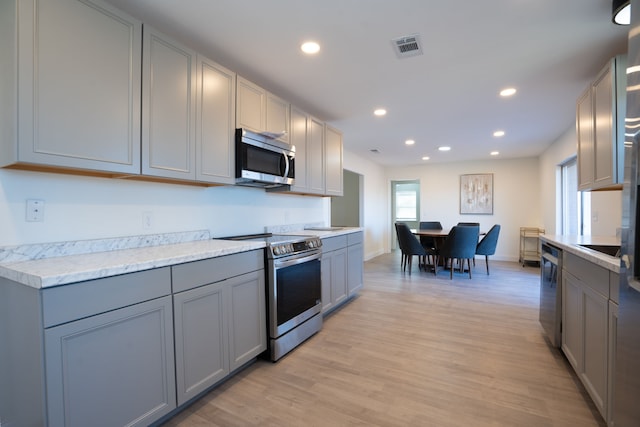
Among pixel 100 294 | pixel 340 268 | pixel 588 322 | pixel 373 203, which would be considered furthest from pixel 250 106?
pixel 373 203

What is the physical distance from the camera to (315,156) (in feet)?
11.7

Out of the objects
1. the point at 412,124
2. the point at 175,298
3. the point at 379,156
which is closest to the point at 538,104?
the point at 412,124

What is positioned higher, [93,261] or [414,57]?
[414,57]

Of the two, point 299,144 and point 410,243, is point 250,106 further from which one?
point 410,243

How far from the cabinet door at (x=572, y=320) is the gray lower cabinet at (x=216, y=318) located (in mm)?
2099

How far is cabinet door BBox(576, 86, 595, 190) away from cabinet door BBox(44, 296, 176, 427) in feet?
10.3

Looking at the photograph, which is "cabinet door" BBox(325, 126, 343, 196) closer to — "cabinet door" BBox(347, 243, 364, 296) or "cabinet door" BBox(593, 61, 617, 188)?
"cabinet door" BBox(347, 243, 364, 296)

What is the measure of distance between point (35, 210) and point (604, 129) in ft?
11.8

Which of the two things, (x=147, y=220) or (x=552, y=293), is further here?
(x=552, y=293)

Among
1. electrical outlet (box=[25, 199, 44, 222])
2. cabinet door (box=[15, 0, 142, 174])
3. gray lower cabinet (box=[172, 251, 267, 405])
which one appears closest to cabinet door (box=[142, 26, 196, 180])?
cabinet door (box=[15, 0, 142, 174])

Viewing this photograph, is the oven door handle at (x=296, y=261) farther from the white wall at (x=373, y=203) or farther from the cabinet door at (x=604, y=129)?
the white wall at (x=373, y=203)

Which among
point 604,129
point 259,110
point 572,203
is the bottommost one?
point 572,203

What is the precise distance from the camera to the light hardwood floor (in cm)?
172

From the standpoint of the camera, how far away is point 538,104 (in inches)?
135
